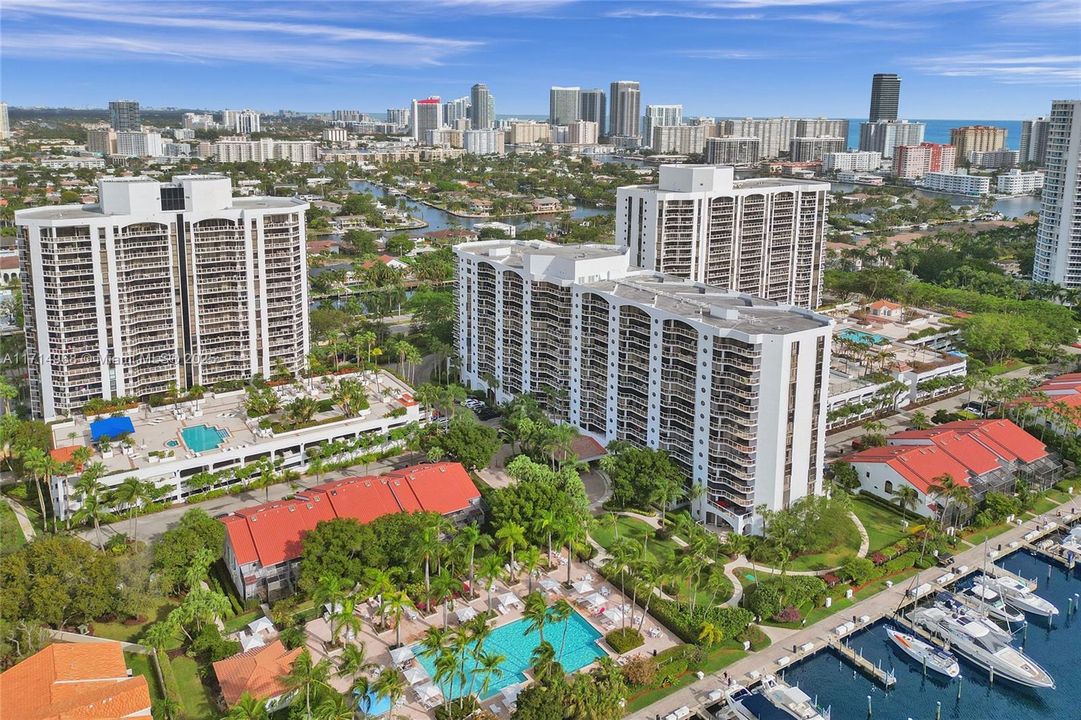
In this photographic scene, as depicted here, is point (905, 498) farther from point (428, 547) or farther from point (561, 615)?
point (428, 547)

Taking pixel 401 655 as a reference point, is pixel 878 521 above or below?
above

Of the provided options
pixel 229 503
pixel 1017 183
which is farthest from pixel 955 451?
pixel 1017 183

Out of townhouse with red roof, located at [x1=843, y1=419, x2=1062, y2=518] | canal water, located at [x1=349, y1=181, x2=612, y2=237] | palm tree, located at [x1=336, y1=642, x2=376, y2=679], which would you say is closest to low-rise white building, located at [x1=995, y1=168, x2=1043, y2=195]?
canal water, located at [x1=349, y1=181, x2=612, y2=237]

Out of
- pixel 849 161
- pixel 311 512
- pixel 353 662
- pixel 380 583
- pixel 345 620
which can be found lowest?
pixel 353 662

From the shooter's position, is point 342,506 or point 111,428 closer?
point 342,506

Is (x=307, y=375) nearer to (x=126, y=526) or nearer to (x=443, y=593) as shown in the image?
(x=126, y=526)

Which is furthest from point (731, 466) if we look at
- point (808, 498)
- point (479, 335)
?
point (479, 335)

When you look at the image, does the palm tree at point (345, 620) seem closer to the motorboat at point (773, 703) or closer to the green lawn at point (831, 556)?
the motorboat at point (773, 703)

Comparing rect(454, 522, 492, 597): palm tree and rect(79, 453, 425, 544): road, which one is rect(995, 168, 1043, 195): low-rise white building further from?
rect(454, 522, 492, 597): palm tree
